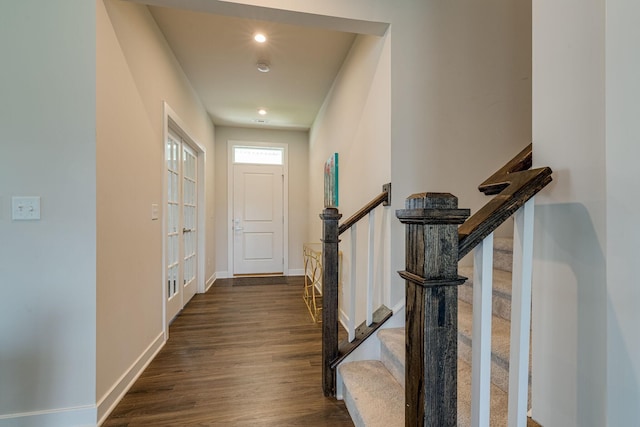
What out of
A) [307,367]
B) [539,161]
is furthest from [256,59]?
[307,367]

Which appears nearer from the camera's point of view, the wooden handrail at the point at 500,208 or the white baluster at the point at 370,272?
the wooden handrail at the point at 500,208

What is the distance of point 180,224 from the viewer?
3.18 meters

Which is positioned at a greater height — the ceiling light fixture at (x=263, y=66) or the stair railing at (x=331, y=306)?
the ceiling light fixture at (x=263, y=66)

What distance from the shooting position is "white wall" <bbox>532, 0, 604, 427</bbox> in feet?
2.52

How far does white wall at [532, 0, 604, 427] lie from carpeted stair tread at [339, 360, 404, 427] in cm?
61

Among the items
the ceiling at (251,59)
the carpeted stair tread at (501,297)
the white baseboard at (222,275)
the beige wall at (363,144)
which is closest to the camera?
the carpeted stair tread at (501,297)

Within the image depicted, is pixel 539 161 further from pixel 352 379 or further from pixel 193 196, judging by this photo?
pixel 193 196

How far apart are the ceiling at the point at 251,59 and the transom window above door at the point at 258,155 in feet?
2.99

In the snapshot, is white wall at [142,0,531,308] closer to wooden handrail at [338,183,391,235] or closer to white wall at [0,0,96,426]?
wooden handrail at [338,183,391,235]

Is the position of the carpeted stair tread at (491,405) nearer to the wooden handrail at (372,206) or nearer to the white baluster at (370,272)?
the white baluster at (370,272)

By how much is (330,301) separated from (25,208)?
5.80ft

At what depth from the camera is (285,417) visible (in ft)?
5.20

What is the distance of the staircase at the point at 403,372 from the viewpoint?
1.16m

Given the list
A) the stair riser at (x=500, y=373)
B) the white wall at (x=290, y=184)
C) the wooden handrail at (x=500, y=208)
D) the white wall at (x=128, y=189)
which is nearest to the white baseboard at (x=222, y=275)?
the white wall at (x=290, y=184)
